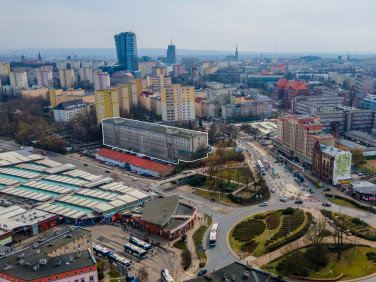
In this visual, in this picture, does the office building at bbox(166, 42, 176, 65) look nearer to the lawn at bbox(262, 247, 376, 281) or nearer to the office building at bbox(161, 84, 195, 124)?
the office building at bbox(161, 84, 195, 124)

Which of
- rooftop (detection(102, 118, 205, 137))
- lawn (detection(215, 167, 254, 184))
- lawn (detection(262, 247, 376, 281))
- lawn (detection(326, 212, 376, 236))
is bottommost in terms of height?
lawn (detection(262, 247, 376, 281))

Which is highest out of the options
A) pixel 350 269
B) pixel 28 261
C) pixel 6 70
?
pixel 6 70

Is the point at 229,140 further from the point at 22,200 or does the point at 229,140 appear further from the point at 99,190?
the point at 22,200

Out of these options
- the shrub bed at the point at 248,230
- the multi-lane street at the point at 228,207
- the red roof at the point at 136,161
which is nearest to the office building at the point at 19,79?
the red roof at the point at 136,161

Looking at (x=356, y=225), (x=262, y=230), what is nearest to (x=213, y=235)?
(x=262, y=230)

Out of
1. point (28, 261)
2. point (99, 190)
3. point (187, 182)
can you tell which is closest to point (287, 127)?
point (187, 182)

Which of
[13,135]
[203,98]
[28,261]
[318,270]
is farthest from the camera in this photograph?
[203,98]

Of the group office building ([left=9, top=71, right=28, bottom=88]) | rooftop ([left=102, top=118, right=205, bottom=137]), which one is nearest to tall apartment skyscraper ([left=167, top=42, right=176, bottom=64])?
office building ([left=9, top=71, right=28, bottom=88])
